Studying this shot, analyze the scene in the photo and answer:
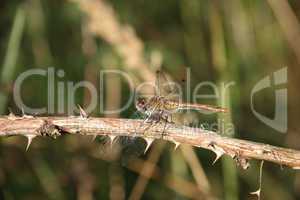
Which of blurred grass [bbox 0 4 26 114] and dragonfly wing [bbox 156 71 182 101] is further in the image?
blurred grass [bbox 0 4 26 114]

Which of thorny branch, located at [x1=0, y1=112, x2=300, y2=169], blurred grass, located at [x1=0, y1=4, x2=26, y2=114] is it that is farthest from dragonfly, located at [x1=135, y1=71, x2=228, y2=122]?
blurred grass, located at [x1=0, y1=4, x2=26, y2=114]

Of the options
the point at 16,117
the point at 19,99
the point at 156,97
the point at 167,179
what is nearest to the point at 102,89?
the point at 19,99

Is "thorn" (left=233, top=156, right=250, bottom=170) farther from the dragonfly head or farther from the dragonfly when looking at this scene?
the dragonfly head

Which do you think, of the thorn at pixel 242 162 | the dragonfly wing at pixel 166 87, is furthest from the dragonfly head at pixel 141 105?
the thorn at pixel 242 162

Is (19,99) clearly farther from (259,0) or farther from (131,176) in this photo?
(259,0)

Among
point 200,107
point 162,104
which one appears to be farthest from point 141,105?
point 200,107

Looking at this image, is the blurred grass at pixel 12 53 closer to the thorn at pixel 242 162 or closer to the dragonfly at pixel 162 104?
the dragonfly at pixel 162 104
